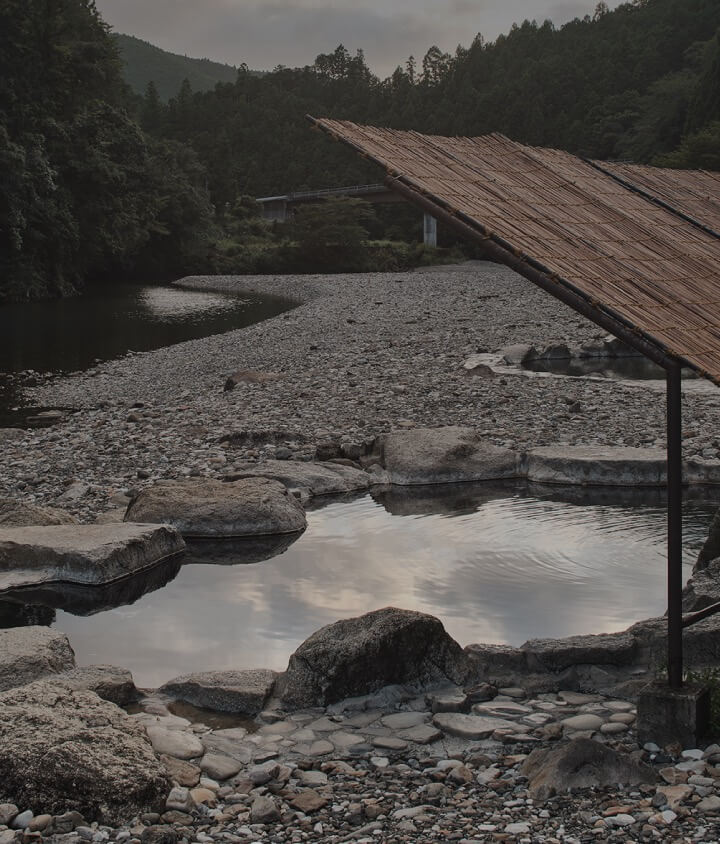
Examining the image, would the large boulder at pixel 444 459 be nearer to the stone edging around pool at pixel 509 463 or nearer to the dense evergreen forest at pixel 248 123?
the stone edging around pool at pixel 509 463

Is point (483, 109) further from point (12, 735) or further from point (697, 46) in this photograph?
point (12, 735)

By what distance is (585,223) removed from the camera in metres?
5.69

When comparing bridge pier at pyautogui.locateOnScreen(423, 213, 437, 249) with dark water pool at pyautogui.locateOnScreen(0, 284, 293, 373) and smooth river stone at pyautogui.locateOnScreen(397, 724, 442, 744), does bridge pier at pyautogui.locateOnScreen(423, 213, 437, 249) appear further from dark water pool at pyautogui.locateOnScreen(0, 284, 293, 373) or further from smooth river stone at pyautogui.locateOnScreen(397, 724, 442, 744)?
smooth river stone at pyautogui.locateOnScreen(397, 724, 442, 744)

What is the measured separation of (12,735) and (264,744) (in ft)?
4.43

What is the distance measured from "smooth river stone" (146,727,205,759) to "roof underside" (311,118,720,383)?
118 inches

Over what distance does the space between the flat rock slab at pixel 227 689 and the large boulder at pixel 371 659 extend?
14 centimetres

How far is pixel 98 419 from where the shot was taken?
51.9 ft

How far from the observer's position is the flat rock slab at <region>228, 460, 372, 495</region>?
1148 centimetres

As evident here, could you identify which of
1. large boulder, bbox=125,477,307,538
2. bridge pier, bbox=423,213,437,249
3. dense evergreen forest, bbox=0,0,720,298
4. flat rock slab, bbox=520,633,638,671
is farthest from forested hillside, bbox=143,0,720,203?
flat rock slab, bbox=520,633,638,671

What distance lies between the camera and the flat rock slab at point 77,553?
8.62 metres

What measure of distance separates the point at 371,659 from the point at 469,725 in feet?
2.60

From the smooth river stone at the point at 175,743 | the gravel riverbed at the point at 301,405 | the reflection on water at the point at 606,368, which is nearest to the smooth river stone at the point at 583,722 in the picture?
the smooth river stone at the point at 175,743

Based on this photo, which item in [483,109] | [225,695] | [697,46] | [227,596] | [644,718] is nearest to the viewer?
[644,718]

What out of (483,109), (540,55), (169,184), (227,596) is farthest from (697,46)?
(227,596)
